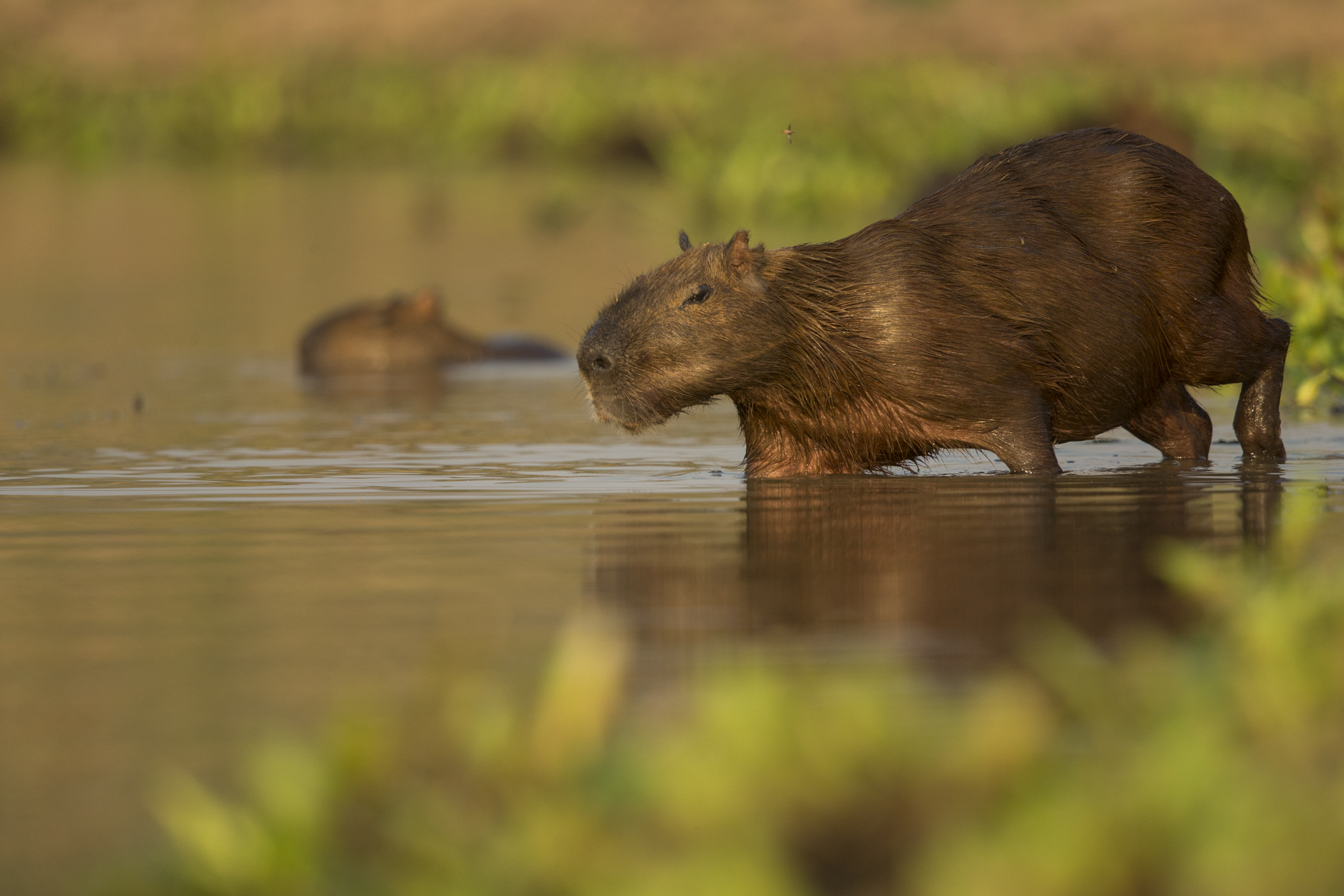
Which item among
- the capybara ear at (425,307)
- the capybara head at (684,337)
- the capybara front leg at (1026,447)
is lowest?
the capybara front leg at (1026,447)

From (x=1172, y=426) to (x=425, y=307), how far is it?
6.77 metres

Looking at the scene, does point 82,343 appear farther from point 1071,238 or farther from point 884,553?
point 884,553

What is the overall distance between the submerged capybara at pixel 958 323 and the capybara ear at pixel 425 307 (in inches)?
255

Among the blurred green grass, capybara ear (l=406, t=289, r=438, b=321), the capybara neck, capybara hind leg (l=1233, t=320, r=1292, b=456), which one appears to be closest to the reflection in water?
the capybara neck

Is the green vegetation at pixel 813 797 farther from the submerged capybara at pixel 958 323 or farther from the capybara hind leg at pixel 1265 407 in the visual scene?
A: the capybara hind leg at pixel 1265 407

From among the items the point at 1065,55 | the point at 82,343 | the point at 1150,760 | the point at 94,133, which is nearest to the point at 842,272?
the point at 1150,760

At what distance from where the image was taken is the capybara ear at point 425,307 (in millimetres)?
13914

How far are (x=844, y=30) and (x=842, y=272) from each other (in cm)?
4555

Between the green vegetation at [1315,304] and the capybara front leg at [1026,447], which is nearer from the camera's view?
the capybara front leg at [1026,447]

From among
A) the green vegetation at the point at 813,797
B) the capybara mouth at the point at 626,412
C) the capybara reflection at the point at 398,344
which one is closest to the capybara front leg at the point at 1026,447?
the capybara mouth at the point at 626,412

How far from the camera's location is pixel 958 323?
7.20 metres

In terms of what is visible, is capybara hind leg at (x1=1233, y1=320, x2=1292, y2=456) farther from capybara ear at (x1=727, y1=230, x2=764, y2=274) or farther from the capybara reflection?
the capybara reflection

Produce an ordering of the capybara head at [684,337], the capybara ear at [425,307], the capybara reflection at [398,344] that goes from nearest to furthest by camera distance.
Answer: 1. the capybara head at [684,337]
2. the capybara reflection at [398,344]
3. the capybara ear at [425,307]

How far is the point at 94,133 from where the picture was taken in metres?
→ 37.2
